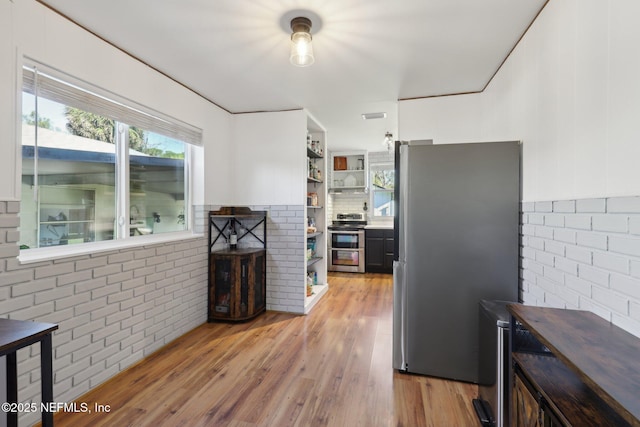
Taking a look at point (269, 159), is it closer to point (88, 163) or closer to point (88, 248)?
point (88, 163)

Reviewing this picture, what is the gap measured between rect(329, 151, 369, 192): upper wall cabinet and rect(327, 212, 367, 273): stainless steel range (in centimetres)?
85

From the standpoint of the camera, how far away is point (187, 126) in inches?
115

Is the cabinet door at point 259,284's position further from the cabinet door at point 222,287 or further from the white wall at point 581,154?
the white wall at point 581,154

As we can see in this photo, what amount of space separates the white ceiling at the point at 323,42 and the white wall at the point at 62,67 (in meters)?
0.09

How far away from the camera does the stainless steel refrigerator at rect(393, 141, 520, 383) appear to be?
2002 mm

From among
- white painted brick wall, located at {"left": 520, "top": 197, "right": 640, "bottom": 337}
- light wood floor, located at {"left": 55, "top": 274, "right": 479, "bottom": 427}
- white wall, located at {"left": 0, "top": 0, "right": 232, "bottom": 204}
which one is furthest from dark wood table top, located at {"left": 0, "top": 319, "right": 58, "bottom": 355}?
white painted brick wall, located at {"left": 520, "top": 197, "right": 640, "bottom": 337}

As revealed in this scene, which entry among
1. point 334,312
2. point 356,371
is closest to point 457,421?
point 356,371

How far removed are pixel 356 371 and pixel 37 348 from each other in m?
2.02

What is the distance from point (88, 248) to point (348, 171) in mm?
4711

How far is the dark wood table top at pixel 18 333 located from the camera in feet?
3.25

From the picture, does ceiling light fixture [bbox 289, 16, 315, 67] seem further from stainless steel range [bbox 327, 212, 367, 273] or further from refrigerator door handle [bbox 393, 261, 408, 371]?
stainless steel range [bbox 327, 212, 367, 273]

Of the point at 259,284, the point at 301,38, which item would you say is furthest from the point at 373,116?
the point at 259,284

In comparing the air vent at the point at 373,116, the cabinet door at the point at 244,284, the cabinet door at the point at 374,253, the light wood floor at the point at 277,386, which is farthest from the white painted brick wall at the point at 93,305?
the cabinet door at the point at 374,253

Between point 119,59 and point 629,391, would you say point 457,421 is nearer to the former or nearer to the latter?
point 629,391
